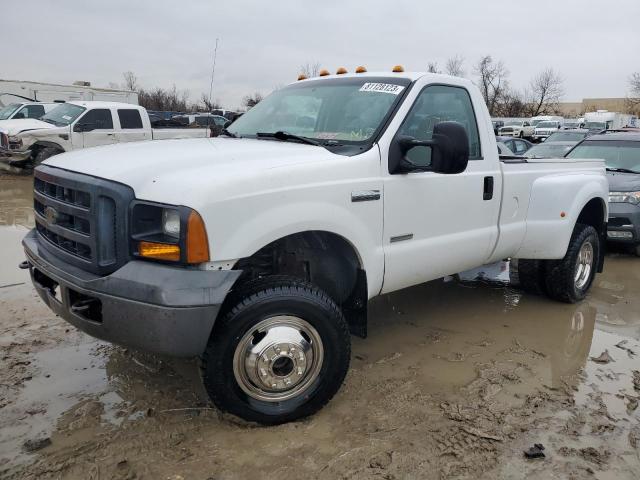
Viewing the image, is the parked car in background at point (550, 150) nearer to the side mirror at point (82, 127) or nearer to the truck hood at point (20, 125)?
the side mirror at point (82, 127)

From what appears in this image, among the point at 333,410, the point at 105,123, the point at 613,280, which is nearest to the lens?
the point at 333,410

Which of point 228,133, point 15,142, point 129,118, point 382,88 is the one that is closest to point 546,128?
point 129,118

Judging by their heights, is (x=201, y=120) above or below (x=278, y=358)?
above

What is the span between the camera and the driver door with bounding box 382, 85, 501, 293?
349cm

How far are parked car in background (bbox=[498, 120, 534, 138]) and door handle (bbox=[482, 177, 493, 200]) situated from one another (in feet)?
112

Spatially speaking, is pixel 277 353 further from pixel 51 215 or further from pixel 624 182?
pixel 624 182

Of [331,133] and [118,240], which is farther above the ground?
[331,133]

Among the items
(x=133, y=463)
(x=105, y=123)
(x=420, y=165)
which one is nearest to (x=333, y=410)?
(x=133, y=463)

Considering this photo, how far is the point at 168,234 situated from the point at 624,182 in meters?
7.14

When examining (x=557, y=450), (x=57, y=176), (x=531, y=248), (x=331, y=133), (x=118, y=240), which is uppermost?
(x=331, y=133)

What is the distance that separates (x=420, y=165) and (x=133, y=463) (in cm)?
242

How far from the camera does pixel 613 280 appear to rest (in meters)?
6.35

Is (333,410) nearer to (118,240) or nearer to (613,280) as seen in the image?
(118,240)

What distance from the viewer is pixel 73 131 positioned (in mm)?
13023
